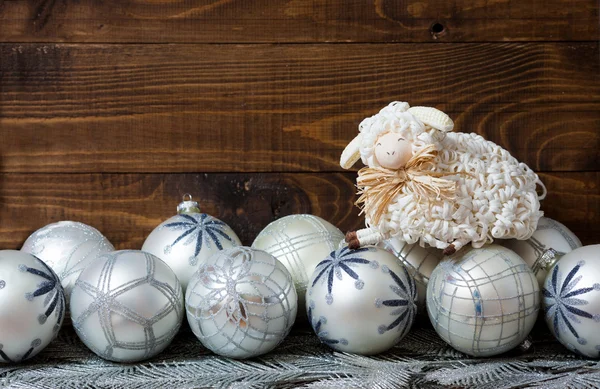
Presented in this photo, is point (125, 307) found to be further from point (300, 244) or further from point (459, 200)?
point (459, 200)

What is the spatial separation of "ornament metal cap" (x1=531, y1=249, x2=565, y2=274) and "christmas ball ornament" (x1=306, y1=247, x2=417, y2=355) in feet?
0.59

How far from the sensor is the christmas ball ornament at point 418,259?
0.90 m

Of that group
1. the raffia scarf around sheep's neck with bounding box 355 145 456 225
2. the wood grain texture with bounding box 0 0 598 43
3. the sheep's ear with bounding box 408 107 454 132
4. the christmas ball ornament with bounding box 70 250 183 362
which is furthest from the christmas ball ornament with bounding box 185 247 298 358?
the wood grain texture with bounding box 0 0 598 43

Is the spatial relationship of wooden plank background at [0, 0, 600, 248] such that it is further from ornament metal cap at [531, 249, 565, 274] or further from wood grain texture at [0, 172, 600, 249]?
ornament metal cap at [531, 249, 565, 274]

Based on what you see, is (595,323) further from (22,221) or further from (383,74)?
(22,221)

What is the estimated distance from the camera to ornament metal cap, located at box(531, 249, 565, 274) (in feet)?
2.92

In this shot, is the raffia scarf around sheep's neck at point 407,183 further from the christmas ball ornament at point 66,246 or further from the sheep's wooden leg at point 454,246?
the christmas ball ornament at point 66,246

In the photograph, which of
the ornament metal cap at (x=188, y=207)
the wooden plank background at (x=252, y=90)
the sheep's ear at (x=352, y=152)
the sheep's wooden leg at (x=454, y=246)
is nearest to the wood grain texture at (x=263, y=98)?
the wooden plank background at (x=252, y=90)

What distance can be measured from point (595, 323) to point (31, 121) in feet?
2.99

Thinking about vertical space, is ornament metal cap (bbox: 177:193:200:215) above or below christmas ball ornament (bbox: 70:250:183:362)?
above

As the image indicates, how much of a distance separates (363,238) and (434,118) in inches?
7.0

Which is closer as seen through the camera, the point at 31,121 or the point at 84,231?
the point at 84,231

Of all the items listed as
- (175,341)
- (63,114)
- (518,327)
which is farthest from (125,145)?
(518,327)

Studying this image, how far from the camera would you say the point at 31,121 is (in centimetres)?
112
